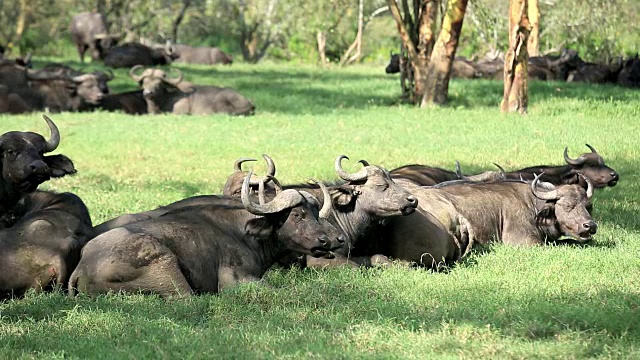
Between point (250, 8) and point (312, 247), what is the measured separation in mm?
53737

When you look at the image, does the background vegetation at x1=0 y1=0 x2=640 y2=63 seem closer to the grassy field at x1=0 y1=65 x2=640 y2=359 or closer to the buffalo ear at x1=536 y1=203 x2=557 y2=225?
the grassy field at x1=0 y1=65 x2=640 y2=359

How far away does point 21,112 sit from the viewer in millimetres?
25297

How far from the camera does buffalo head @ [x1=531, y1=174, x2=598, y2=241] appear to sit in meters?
12.1

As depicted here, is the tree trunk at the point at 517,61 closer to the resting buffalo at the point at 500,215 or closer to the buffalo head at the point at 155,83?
the buffalo head at the point at 155,83

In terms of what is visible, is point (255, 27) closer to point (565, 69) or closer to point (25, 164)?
point (565, 69)

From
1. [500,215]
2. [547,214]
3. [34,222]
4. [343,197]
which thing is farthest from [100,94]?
[34,222]

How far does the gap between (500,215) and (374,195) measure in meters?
2.39

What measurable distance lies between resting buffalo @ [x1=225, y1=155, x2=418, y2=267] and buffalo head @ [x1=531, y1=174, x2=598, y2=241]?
2447mm

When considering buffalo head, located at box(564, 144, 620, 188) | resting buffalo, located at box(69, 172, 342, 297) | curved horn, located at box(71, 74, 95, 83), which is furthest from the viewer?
curved horn, located at box(71, 74, 95, 83)

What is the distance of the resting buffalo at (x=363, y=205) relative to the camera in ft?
34.9

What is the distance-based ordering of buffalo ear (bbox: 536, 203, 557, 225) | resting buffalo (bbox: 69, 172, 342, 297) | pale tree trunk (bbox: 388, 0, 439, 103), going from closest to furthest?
1. resting buffalo (bbox: 69, 172, 342, 297)
2. buffalo ear (bbox: 536, 203, 557, 225)
3. pale tree trunk (bbox: 388, 0, 439, 103)

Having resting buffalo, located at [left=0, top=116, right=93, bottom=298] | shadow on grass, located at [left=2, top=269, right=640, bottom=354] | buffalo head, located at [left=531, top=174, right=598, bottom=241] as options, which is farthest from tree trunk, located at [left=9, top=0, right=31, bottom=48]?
shadow on grass, located at [left=2, top=269, right=640, bottom=354]

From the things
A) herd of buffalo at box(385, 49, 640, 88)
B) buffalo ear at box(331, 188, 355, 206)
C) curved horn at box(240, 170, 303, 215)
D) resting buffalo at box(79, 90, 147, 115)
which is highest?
curved horn at box(240, 170, 303, 215)

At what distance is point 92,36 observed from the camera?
4031 cm
